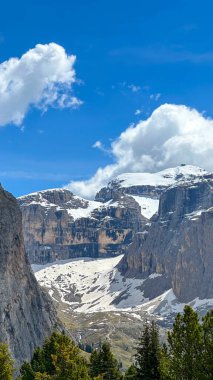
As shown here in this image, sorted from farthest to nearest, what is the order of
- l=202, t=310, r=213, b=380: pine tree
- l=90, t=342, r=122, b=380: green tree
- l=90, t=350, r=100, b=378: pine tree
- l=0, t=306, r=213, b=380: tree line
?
l=90, t=342, r=122, b=380: green tree < l=90, t=350, r=100, b=378: pine tree < l=0, t=306, r=213, b=380: tree line < l=202, t=310, r=213, b=380: pine tree

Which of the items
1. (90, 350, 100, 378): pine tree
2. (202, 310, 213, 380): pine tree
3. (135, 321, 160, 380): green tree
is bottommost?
(90, 350, 100, 378): pine tree

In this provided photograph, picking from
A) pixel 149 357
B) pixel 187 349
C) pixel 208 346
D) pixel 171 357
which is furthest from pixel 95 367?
pixel 208 346

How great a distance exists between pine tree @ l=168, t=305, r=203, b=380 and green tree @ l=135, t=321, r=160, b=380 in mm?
9472

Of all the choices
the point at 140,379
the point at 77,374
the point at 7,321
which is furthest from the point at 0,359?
the point at 7,321

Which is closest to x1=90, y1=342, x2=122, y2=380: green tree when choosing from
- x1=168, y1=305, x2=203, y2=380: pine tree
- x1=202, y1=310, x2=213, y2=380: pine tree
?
x1=168, y1=305, x2=203, y2=380: pine tree

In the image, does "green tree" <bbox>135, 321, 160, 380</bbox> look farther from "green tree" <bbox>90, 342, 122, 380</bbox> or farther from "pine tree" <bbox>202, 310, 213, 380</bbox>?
"pine tree" <bbox>202, 310, 213, 380</bbox>

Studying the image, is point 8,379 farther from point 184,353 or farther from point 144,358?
point 184,353

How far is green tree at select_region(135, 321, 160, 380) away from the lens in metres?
51.4

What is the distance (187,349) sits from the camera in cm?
4144

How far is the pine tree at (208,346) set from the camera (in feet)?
130

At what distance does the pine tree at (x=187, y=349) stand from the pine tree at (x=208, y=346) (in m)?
0.36

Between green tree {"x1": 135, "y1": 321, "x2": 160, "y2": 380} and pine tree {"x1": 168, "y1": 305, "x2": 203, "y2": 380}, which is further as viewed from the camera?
green tree {"x1": 135, "y1": 321, "x2": 160, "y2": 380}

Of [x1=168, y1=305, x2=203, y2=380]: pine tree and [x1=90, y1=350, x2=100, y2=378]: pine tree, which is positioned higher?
[x1=168, y1=305, x2=203, y2=380]: pine tree

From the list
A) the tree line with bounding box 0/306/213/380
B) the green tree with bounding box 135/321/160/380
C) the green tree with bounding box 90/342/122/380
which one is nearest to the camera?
the tree line with bounding box 0/306/213/380
